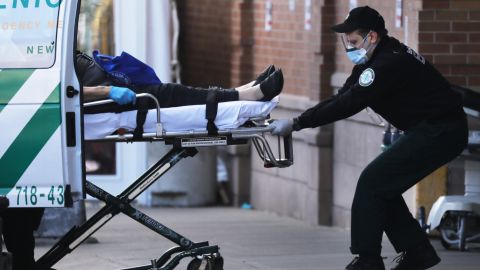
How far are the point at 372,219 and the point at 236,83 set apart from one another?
7.19m

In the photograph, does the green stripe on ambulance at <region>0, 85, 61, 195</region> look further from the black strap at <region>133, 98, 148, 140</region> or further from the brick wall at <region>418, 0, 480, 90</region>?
the brick wall at <region>418, 0, 480, 90</region>

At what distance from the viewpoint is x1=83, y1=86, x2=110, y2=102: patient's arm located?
750 centimetres

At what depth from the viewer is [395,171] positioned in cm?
764

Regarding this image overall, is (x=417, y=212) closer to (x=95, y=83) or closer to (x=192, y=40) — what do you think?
(x=95, y=83)

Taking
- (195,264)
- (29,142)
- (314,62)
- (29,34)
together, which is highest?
(29,34)

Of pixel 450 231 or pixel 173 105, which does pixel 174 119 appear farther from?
pixel 450 231

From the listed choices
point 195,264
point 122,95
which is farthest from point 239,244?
point 122,95

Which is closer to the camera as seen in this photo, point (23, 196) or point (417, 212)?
point (23, 196)

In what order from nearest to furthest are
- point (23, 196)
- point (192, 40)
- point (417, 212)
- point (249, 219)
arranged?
point (23, 196) → point (417, 212) → point (249, 219) → point (192, 40)

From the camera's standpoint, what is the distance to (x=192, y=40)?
53.3ft

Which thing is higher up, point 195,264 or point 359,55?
point 359,55

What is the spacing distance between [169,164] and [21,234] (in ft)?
3.38

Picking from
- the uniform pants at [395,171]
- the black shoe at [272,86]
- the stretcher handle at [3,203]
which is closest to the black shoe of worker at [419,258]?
the uniform pants at [395,171]

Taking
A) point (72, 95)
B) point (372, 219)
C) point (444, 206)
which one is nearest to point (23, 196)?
point (72, 95)
